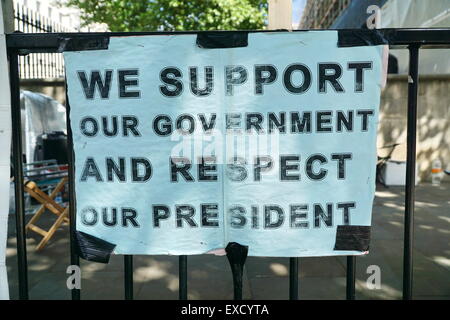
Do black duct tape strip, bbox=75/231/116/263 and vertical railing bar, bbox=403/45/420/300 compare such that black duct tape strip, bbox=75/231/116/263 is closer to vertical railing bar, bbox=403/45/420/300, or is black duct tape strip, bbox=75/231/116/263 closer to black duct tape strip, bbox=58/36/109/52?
black duct tape strip, bbox=58/36/109/52

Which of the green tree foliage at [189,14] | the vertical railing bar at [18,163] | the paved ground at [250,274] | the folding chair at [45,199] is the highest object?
the green tree foliage at [189,14]

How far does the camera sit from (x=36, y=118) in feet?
26.0

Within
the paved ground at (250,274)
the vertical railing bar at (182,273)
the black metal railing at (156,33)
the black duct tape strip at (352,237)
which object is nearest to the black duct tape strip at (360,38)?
the black metal railing at (156,33)

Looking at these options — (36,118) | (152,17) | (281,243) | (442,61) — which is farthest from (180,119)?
(152,17)

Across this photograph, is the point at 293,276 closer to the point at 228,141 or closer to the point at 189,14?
the point at 228,141

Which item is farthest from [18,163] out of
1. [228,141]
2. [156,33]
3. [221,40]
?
[221,40]

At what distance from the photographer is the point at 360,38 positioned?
6.11ft

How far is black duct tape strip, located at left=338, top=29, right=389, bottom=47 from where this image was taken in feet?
6.08

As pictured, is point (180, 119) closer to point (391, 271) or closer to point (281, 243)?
point (281, 243)

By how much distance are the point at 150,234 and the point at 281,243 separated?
65cm

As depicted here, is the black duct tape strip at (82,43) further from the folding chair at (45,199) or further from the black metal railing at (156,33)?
the folding chair at (45,199)

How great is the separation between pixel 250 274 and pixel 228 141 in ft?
Result: 8.34

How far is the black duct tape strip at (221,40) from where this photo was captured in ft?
6.08

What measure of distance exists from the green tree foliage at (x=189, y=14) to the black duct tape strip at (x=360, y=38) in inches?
528
